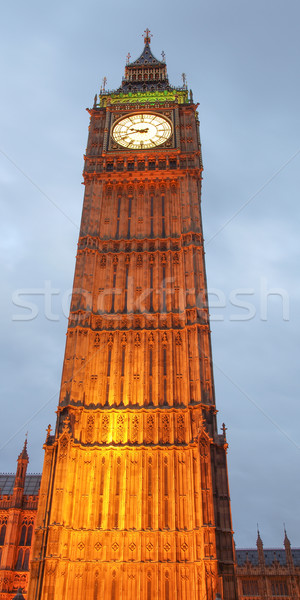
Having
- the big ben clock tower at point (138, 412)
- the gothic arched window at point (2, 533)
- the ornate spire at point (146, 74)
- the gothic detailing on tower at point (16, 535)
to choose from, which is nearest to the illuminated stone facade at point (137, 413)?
the big ben clock tower at point (138, 412)

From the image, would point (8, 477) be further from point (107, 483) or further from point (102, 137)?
point (102, 137)

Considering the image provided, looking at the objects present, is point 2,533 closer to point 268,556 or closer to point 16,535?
point 16,535

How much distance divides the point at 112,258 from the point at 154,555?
66.3 feet

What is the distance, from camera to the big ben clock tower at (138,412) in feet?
82.6

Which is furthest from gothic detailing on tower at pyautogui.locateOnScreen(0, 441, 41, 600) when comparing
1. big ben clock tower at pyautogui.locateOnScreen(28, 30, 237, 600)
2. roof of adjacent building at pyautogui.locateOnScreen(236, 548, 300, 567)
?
roof of adjacent building at pyautogui.locateOnScreen(236, 548, 300, 567)

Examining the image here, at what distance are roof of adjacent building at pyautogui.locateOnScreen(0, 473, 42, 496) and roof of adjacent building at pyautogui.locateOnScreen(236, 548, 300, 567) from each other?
85.5 ft

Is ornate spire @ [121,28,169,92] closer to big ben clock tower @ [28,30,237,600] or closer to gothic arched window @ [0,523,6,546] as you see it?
big ben clock tower @ [28,30,237,600]

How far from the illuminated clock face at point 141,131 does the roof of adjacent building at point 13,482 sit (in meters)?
33.9

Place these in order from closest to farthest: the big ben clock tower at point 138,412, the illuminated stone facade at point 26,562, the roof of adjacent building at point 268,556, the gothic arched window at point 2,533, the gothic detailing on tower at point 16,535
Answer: the big ben clock tower at point 138,412
the gothic detailing on tower at point 16,535
the illuminated stone facade at point 26,562
the gothic arched window at point 2,533
the roof of adjacent building at point 268,556

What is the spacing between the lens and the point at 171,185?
40.9 m

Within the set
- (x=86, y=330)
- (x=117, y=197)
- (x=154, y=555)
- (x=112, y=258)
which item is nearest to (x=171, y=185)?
(x=117, y=197)

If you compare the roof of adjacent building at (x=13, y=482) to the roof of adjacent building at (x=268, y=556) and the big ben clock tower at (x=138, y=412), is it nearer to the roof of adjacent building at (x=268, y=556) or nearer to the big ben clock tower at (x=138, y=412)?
the big ben clock tower at (x=138, y=412)

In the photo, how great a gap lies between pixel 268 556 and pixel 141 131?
5102 centimetres

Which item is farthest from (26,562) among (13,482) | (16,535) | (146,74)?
(146,74)
